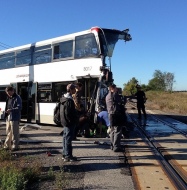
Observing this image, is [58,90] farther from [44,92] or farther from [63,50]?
[63,50]

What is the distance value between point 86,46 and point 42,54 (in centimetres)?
318

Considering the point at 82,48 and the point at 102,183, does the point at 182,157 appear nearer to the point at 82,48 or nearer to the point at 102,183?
the point at 102,183

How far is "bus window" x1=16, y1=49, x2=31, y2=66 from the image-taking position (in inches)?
676

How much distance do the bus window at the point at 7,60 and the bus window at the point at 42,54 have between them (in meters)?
2.19

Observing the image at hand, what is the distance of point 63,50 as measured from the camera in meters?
15.2

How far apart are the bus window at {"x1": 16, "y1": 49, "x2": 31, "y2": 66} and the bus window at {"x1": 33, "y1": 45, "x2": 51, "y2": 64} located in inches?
Result: 21.4

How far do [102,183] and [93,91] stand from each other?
7.15 metres

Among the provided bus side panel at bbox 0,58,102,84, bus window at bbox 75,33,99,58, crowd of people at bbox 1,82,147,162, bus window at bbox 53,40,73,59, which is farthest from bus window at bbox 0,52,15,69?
crowd of people at bbox 1,82,147,162

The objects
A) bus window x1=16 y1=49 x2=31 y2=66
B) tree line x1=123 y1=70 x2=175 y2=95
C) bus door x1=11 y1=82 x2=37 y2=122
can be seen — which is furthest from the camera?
tree line x1=123 y1=70 x2=175 y2=95

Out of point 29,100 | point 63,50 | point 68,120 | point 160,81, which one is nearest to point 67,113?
point 68,120

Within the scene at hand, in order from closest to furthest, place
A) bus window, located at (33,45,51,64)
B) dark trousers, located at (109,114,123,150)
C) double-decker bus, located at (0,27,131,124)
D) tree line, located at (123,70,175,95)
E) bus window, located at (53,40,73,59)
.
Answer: dark trousers, located at (109,114,123,150) < double-decker bus, located at (0,27,131,124) < bus window, located at (53,40,73,59) < bus window, located at (33,45,51,64) < tree line, located at (123,70,175,95)

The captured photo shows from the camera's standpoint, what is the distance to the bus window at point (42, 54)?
52.2 feet

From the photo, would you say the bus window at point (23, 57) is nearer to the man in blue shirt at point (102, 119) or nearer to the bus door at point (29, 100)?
the bus door at point (29, 100)

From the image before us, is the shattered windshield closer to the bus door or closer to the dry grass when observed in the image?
the bus door
